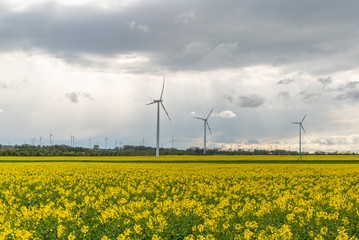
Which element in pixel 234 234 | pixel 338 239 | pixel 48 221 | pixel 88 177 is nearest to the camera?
pixel 338 239

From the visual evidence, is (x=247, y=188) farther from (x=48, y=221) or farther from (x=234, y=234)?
(x=48, y=221)

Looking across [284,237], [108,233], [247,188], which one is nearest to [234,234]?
[284,237]

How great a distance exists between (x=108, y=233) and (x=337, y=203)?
11277mm

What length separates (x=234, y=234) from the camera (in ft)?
37.8

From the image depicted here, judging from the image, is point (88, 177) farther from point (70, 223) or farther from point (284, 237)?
point (284, 237)

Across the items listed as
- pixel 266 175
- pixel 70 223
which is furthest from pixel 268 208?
pixel 266 175

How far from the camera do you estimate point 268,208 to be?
15.4m

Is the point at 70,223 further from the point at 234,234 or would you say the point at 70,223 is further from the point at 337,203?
the point at 337,203

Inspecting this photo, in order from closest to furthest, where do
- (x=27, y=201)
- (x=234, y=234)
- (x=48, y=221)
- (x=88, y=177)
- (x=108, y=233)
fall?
(x=234, y=234) → (x=108, y=233) → (x=48, y=221) → (x=27, y=201) → (x=88, y=177)

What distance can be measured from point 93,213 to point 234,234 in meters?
7.41

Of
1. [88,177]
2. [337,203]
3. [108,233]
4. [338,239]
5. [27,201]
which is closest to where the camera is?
[338,239]

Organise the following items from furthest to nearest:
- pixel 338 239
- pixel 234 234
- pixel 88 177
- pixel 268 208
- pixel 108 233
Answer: pixel 88 177, pixel 268 208, pixel 108 233, pixel 234 234, pixel 338 239

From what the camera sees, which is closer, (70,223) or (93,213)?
(70,223)

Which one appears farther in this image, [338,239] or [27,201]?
[27,201]
